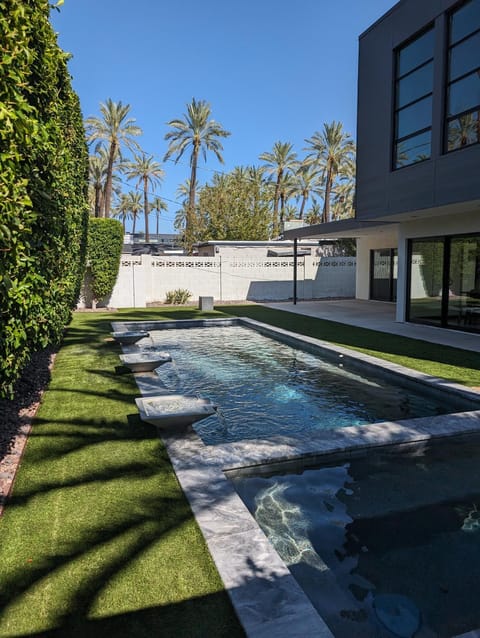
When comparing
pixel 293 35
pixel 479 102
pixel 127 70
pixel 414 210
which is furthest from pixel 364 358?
pixel 127 70

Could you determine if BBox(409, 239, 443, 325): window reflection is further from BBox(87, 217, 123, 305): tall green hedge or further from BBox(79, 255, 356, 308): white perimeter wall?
BBox(87, 217, 123, 305): tall green hedge

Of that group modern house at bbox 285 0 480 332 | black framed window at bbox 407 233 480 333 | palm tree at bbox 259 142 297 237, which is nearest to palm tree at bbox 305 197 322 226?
palm tree at bbox 259 142 297 237

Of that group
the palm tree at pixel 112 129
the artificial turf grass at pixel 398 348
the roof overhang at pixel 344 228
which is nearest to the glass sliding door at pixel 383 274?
the roof overhang at pixel 344 228

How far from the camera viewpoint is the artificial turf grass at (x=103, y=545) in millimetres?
2670

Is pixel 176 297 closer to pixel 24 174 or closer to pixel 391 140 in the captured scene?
pixel 391 140

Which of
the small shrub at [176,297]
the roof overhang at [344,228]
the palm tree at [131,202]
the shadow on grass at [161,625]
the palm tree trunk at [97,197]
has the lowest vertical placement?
the shadow on grass at [161,625]

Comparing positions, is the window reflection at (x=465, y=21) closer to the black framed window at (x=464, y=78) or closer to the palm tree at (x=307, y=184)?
the black framed window at (x=464, y=78)

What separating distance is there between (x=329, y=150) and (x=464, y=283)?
2962 cm

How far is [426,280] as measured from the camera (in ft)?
48.4

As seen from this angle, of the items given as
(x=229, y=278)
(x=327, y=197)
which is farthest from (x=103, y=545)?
(x=327, y=197)

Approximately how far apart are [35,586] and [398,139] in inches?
544

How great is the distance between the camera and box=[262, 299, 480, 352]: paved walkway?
12289 millimetres

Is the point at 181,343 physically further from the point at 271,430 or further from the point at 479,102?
the point at 479,102

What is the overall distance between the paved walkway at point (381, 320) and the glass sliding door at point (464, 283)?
409 millimetres
